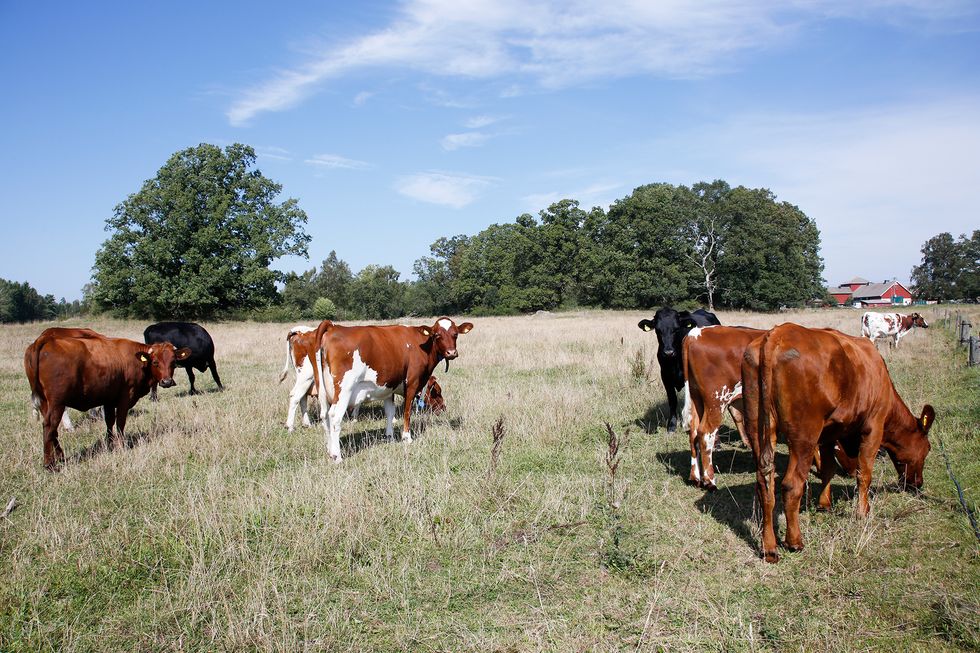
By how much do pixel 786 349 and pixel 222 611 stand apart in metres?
4.61

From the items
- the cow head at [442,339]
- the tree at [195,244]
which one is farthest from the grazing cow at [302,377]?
the tree at [195,244]

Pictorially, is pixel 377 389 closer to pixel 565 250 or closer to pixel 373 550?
pixel 373 550

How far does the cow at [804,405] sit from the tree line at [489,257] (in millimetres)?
47700

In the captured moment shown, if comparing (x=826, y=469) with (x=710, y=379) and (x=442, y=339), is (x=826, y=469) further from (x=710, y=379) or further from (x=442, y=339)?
(x=442, y=339)

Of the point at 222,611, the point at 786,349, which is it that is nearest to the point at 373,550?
the point at 222,611

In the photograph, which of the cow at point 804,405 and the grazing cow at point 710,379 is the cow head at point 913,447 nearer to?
the cow at point 804,405

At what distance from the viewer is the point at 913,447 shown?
6.11m

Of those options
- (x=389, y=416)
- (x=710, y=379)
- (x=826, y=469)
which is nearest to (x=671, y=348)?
(x=710, y=379)

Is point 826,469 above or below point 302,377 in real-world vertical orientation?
below

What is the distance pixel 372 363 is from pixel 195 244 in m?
45.5

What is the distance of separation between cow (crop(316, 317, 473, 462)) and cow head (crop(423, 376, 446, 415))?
3.72ft

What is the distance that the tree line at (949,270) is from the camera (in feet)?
273

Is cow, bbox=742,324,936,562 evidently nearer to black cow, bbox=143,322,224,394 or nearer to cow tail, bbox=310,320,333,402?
cow tail, bbox=310,320,333,402

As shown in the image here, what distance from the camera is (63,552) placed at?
482 cm
